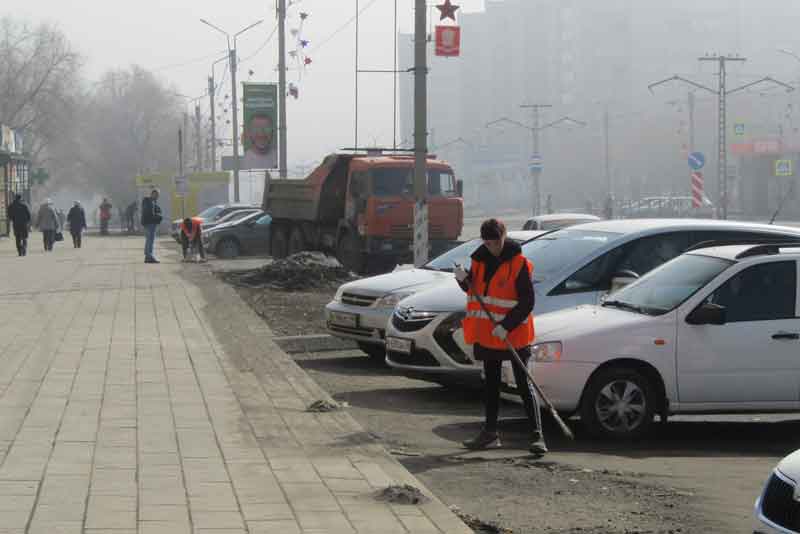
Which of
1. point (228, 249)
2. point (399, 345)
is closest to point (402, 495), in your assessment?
point (399, 345)

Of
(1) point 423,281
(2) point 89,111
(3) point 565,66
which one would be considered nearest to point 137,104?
(2) point 89,111

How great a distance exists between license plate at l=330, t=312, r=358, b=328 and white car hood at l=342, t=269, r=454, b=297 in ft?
0.86

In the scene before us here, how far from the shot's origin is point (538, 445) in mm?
9039

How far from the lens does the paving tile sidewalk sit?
6.67 metres

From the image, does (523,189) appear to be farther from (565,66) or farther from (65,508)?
(65,508)

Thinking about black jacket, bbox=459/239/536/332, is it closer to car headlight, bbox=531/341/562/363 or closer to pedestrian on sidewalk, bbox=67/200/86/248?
car headlight, bbox=531/341/562/363

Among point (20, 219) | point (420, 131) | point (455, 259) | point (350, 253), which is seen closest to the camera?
point (455, 259)

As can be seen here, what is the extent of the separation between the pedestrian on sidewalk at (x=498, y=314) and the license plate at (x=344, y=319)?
16.2 ft

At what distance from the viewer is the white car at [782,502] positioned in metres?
5.46

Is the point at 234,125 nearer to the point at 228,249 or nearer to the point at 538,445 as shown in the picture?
the point at 228,249

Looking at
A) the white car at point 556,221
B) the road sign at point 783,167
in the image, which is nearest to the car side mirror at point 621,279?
the white car at point 556,221

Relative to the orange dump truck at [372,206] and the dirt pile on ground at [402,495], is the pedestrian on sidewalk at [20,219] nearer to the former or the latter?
the orange dump truck at [372,206]

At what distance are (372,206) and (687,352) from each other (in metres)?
20.3

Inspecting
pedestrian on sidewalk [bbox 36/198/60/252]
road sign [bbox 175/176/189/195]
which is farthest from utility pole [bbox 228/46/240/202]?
pedestrian on sidewalk [bbox 36/198/60/252]
